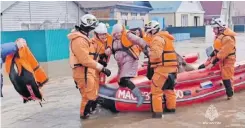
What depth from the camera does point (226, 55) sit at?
6988 millimetres

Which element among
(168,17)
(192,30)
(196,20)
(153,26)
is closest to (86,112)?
(153,26)

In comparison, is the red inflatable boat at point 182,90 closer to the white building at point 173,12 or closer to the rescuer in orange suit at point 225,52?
the rescuer in orange suit at point 225,52

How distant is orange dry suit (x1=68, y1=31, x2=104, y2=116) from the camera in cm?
566

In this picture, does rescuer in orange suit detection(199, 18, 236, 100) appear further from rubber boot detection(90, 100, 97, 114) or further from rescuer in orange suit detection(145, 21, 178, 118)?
rubber boot detection(90, 100, 97, 114)

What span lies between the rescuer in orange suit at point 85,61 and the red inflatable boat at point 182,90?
56 cm

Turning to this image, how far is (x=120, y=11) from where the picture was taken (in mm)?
31250

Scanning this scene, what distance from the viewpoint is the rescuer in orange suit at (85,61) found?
5.67m

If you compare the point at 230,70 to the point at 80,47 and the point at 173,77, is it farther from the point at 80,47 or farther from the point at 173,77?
the point at 80,47

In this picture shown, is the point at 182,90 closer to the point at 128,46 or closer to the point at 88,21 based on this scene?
the point at 128,46

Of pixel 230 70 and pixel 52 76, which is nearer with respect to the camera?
pixel 230 70

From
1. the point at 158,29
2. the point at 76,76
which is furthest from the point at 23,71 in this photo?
the point at 158,29

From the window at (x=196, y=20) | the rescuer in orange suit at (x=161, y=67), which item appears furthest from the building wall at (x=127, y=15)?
the rescuer in orange suit at (x=161, y=67)

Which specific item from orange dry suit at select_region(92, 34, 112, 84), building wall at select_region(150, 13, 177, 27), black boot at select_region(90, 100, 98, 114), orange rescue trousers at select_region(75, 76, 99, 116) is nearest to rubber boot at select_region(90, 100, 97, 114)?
black boot at select_region(90, 100, 98, 114)

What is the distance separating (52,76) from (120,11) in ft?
67.3
